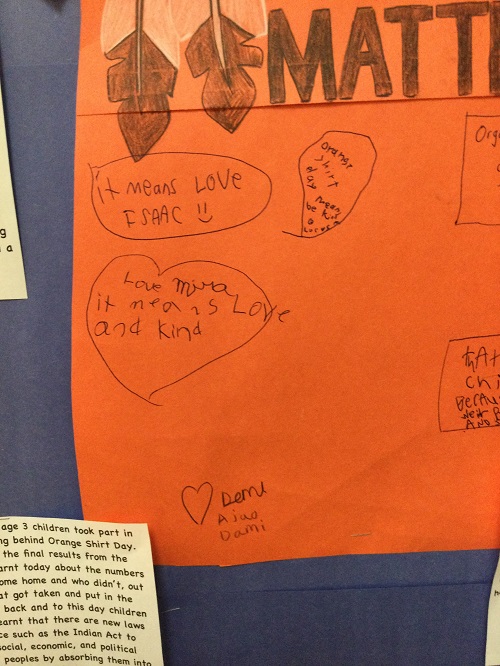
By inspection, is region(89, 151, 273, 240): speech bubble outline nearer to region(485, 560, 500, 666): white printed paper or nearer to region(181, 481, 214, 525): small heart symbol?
region(181, 481, 214, 525): small heart symbol

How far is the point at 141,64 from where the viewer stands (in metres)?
0.47

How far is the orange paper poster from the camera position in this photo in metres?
0.47

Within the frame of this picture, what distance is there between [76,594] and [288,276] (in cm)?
36

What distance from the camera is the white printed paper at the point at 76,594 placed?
1.73ft

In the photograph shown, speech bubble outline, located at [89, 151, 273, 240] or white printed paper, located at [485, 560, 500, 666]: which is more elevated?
speech bubble outline, located at [89, 151, 273, 240]

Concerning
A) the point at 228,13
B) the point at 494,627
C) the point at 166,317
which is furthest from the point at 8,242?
the point at 494,627

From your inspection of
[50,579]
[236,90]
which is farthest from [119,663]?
[236,90]

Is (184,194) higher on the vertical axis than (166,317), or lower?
higher

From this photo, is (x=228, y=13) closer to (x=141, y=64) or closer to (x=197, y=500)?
(x=141, y=64)

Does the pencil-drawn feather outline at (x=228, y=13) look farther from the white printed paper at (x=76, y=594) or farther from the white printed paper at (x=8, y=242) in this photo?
the white printed paper at (x=76, y=594)

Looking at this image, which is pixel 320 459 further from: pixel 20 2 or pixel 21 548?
pixel 20 2

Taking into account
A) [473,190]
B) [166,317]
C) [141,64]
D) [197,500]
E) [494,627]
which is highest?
[141,64]

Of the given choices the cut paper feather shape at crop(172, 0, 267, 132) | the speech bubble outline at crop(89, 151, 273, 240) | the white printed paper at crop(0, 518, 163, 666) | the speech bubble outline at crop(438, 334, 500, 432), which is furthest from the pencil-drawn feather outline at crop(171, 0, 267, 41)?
the white printed paper at crop(0, 518, 163, 666)

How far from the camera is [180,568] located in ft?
1.76
